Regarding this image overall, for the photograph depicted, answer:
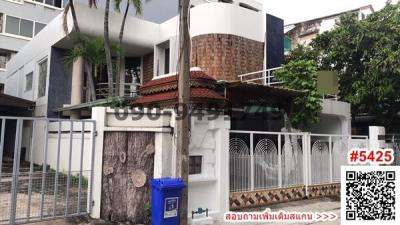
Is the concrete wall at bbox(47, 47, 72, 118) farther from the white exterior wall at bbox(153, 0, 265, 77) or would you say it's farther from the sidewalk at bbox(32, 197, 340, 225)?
the sidewalk at bbox(32, 197, 340, 225)

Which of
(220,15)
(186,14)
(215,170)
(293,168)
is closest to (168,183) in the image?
(215,170)

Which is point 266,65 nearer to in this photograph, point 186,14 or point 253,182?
point 253,182

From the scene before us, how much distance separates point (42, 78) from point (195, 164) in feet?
37.8

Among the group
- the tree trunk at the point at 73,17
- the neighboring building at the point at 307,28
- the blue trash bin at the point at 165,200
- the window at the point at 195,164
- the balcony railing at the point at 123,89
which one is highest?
the neighboring building at the point at 307,28

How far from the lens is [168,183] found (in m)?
6.12

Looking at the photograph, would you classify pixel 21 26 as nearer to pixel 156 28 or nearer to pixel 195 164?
pixel 156 28

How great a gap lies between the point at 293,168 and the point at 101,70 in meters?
9.67

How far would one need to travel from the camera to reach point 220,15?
1383 centimetres

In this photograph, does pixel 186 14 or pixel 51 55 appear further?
pixel 51 55

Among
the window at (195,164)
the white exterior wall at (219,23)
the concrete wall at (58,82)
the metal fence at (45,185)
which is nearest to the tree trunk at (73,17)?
the concrete wall at (58,82)

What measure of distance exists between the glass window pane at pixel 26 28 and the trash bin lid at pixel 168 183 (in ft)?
82.7

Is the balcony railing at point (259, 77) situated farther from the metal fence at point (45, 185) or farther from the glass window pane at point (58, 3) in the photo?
the glass window pane at point (58, 3)

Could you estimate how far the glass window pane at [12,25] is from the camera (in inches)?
1046

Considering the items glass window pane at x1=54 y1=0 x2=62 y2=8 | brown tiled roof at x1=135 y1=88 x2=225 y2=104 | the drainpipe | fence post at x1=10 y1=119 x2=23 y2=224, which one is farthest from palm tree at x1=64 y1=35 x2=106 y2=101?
glass window pane at x1=54 y1=0 x2=62 y2=8
